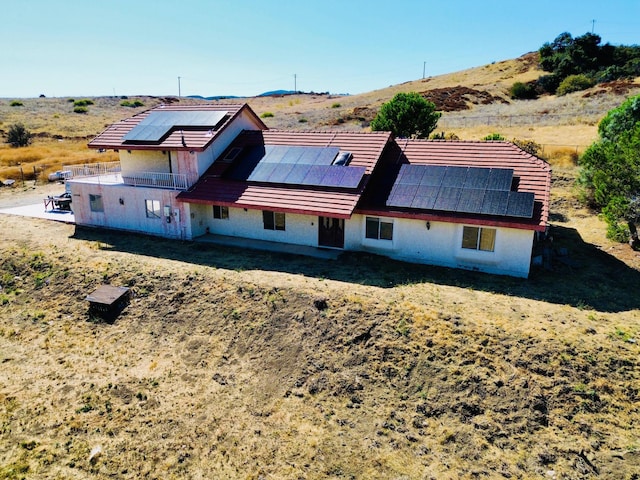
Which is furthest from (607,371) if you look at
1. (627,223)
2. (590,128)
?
(590,128)

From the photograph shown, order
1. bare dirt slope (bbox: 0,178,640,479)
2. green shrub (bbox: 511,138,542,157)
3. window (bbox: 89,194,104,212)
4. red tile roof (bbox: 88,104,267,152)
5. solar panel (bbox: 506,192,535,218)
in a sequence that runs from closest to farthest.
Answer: bare dirt slope (bbox: 0,178,640,479) < solar panel (bbox: 506,192,535,218) < red tile roof (bbox: 88,104,267,152) < window (bbox: 89,194,104,212) < green shrub (bbox: 511,138,542,157)

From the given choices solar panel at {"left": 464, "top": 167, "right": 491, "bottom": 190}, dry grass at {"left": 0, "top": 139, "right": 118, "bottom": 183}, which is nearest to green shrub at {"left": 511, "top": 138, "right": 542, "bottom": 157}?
solar panel at {"left": 464, "top": 167, "right": 491, "bottom": 190}

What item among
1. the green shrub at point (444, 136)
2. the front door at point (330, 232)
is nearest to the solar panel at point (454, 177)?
the front door at point (330, 232)

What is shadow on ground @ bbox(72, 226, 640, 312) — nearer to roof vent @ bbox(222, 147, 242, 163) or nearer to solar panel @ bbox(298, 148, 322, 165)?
roof vent @ bbox(222, 147, 242, 163)

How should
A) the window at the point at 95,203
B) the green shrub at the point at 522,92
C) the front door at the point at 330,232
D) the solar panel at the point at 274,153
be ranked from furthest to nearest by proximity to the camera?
1. the green shrub at the point at 522,92
2. the window at the point at 95,203
3. the solar panel at the point at 274,153
4. the front door at the point at 330,232

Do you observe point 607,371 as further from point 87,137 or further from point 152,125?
point 87,137

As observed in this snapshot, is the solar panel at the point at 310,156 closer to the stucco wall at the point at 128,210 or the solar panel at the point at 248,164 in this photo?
the solar panel at the point at 248,164

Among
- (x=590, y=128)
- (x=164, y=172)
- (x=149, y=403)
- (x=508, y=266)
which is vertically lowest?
(x=149, y=403)
